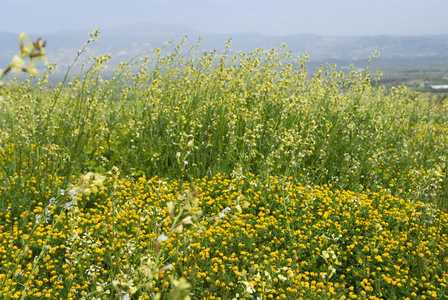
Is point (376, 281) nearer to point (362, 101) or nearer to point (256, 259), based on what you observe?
point (256, 259)

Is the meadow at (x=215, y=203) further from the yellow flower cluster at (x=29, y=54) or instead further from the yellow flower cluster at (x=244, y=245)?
the yellow flower cluster at (x=29, y=54)

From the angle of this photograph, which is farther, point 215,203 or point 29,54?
point 215,203

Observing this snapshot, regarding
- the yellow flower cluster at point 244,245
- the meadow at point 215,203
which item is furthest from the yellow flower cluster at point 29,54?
the yellow flower cluster at point 244,245

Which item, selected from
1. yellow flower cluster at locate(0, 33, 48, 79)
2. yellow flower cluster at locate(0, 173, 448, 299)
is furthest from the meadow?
yellow flower cluster at locate(0, 33, 48, 79)

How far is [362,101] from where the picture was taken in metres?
8.83

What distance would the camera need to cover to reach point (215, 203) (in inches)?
197

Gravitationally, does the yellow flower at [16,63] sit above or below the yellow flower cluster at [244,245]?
above

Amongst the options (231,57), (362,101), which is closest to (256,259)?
(231,57)

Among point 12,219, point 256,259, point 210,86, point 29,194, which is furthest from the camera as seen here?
point 210,86

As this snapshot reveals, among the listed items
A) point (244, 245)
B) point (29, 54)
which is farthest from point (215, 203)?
point (29, 54)

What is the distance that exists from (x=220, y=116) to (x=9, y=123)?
406 centimetres

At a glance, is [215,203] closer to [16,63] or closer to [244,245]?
[244,245]

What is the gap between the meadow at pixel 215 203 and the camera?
11.2 ft

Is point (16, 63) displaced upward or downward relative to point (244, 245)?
upward
